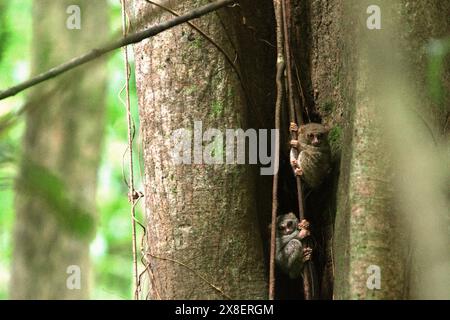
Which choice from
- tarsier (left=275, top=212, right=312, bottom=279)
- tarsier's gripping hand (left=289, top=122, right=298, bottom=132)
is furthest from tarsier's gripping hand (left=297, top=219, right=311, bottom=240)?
tarsier's gripping hand (left=289, top=122, right=298, bottom=132)

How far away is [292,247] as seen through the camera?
12.8 ft

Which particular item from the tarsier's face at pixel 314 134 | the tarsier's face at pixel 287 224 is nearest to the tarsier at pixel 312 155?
the tarsier's face at pixel 314 134

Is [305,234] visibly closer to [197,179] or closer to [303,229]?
[303,229]

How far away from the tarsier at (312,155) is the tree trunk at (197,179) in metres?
0.28

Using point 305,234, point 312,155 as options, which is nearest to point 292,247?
point 305,234

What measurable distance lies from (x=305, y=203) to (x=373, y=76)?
99 centimetres

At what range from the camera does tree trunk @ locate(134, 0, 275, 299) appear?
3.61m

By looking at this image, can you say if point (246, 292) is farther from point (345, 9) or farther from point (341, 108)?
point (345, 9)

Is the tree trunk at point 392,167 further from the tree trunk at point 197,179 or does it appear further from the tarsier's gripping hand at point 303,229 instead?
the tree trunk at point 197,179

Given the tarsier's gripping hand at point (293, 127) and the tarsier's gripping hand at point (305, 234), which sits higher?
the tarsier's gripping hand at point (293, 127)

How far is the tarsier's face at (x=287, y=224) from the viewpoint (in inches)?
155

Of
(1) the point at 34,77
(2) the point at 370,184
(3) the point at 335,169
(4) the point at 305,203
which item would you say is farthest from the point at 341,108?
(1) the point at 34,77

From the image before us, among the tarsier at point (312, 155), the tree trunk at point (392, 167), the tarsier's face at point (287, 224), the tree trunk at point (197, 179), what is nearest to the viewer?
the tree trunk at point (392, 167)

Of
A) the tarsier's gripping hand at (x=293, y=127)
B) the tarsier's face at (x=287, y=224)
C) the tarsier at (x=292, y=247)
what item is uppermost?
the tarsier's gripping hand at (x=293, y=127)
